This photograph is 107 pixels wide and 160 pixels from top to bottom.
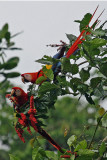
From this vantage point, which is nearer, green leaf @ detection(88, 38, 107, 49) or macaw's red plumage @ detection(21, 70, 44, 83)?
green leaf @ detection(88, 38, 107, 49)

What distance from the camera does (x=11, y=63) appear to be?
1.17 meters

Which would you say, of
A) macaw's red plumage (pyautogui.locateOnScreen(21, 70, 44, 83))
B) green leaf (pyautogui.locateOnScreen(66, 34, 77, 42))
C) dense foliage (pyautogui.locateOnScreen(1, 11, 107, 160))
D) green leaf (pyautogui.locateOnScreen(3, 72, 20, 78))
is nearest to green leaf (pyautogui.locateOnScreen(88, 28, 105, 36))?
dense foliage (pyautogui.locateOnScreen(1, 11, 107, 160))

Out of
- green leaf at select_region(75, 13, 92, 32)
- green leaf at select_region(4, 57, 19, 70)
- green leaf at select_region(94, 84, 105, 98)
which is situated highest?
green leaf at select_region(75, 13, 92, 32)

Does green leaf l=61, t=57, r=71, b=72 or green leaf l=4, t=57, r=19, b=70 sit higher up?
green leaf l=61, t=57, r=71, b=72

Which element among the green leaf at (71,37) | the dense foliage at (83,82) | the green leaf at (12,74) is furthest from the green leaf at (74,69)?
the green leaf at (12,74)

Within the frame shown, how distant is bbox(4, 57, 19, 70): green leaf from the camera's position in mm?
1172

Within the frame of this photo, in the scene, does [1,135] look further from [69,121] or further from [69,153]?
[69,153]

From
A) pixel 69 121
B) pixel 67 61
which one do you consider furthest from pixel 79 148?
pixel 69 121

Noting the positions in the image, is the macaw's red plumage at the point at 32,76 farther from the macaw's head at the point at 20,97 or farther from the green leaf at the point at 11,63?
the green leaf at the point at 11,63

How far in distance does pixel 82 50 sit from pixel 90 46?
6 centimetres

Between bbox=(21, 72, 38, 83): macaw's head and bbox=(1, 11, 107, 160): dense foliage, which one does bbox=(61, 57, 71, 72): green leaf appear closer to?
bbox=(1, 11, 107, 160): dense foliage

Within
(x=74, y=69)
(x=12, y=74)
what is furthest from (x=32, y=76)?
(x=12, y=74)

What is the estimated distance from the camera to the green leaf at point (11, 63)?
1.17 metres

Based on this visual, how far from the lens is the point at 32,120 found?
1711 millimetres
